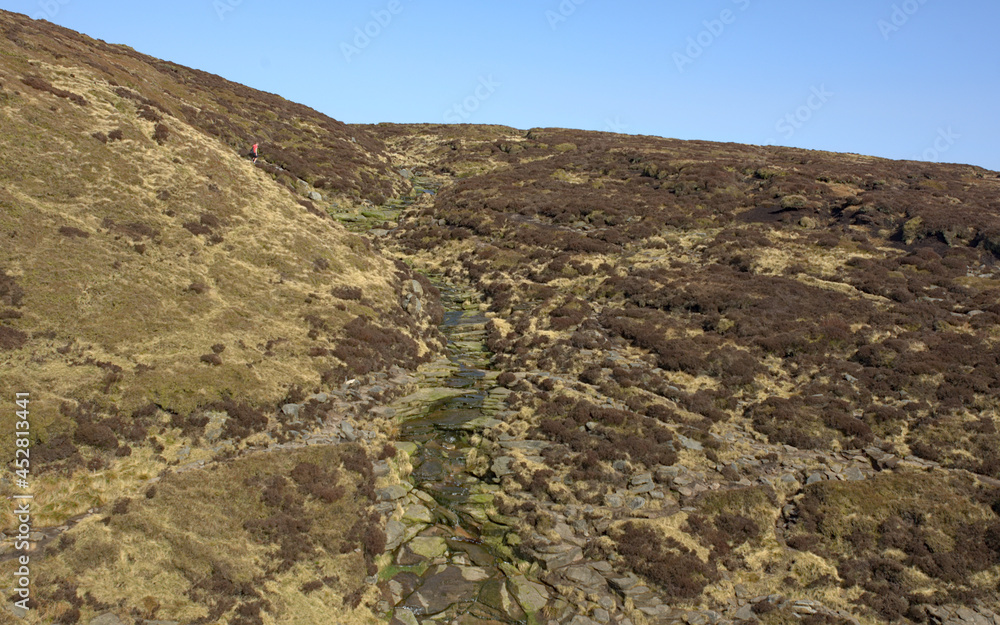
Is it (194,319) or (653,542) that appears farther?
(194,319)

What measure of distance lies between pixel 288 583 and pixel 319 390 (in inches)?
409

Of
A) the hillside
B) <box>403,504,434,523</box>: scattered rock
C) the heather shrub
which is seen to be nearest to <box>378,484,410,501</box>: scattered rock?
<box>403,504,434,523</box>: scattered rock

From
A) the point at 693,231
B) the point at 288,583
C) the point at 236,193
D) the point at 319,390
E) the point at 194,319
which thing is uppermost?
the point at 693,231

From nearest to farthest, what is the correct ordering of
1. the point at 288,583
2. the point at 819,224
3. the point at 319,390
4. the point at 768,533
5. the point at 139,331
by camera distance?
the point at 288,583 → the point at 768,533 → the point at 139,331 → the point at 319,390 → the point at 819,224

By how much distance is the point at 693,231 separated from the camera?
5366 centimetres

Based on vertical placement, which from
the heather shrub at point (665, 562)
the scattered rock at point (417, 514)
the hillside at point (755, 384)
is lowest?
the scattered rock at point (417, 514)

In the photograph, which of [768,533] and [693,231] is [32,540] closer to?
[768,533]

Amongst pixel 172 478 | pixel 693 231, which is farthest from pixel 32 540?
pixel 693 231

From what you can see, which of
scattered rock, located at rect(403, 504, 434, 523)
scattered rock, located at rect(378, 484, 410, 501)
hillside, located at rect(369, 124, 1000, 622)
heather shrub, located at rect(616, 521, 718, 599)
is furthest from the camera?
scattered rock, located at rect(378, 484, 410, 501)

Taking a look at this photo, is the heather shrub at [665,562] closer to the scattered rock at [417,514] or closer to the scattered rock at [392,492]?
the scattered rock at [417,514]

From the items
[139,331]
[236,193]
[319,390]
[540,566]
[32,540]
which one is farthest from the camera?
[236,193]

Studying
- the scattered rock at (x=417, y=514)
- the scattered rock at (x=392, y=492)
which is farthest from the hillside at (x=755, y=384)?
the scattered rock at (x=392, y=492)

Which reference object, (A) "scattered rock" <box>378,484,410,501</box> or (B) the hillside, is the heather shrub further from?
(A) "scattered rock" <box>378,484,410,501</box>

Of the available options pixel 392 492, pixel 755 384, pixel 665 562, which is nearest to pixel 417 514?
pixel 392 492
